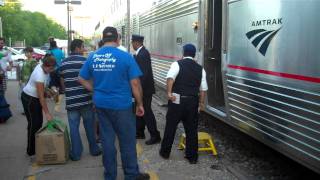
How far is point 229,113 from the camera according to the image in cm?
686

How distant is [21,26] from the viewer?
64938 millimetres

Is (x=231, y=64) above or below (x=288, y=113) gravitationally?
above

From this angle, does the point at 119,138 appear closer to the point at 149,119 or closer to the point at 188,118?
the point at 188,118

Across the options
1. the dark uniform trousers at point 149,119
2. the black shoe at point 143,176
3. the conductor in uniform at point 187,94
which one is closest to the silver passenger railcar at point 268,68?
the conductor in uniform at point 187,94

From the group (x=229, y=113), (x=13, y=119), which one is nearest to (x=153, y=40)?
(x=13, y=119)

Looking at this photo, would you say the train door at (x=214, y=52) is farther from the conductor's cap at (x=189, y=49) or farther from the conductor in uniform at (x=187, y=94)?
the conductor's cap at (x=189, y=49)

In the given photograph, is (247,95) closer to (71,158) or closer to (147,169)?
(147,169)

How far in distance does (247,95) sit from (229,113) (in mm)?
906

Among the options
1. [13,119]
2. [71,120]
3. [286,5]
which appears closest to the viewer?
[286,5]

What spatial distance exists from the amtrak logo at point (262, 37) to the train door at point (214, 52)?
2.04 metres

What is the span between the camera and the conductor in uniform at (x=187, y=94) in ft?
20.5

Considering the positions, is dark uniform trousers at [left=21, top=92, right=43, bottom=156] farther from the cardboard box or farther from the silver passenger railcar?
the silver passenger railcar

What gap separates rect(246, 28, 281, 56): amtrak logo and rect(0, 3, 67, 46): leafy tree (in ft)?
175

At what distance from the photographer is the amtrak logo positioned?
522 centimetres
